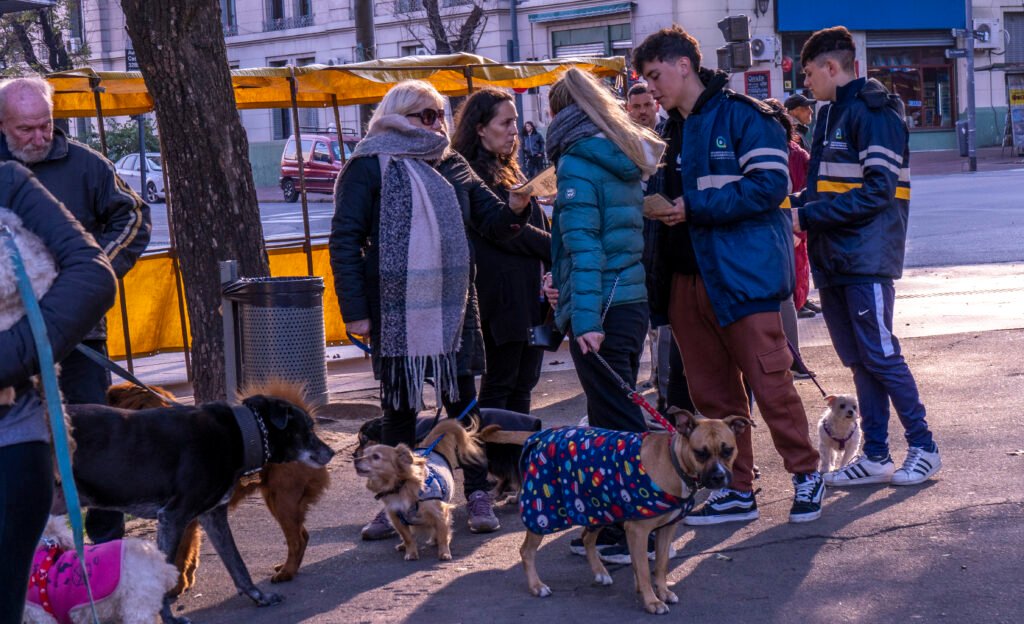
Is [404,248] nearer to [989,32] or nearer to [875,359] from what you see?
[875,359]

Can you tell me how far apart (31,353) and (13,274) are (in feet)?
0.63

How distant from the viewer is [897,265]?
19.8ft

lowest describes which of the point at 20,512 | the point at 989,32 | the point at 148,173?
the point at 20,512

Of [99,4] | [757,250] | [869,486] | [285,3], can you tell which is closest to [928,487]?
[869,486]

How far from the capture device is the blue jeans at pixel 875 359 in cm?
601

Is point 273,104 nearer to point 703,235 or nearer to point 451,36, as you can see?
point 703,235

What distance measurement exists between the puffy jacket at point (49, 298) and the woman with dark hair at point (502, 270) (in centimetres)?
312

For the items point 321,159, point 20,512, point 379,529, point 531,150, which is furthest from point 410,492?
point 321,159

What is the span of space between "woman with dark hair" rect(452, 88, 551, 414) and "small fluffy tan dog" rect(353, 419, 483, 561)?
0.94m

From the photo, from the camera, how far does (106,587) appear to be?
157 inches

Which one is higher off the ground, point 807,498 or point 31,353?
point 31,353

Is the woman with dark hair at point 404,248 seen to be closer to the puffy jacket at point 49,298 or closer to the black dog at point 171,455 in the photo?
the black dog at point 171,455

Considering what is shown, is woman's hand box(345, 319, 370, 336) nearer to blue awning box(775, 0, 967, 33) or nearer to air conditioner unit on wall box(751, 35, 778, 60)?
air conditioner unit on wall box(751, 35, 778, 60)

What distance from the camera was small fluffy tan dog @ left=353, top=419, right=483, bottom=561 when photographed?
532 centimetres
